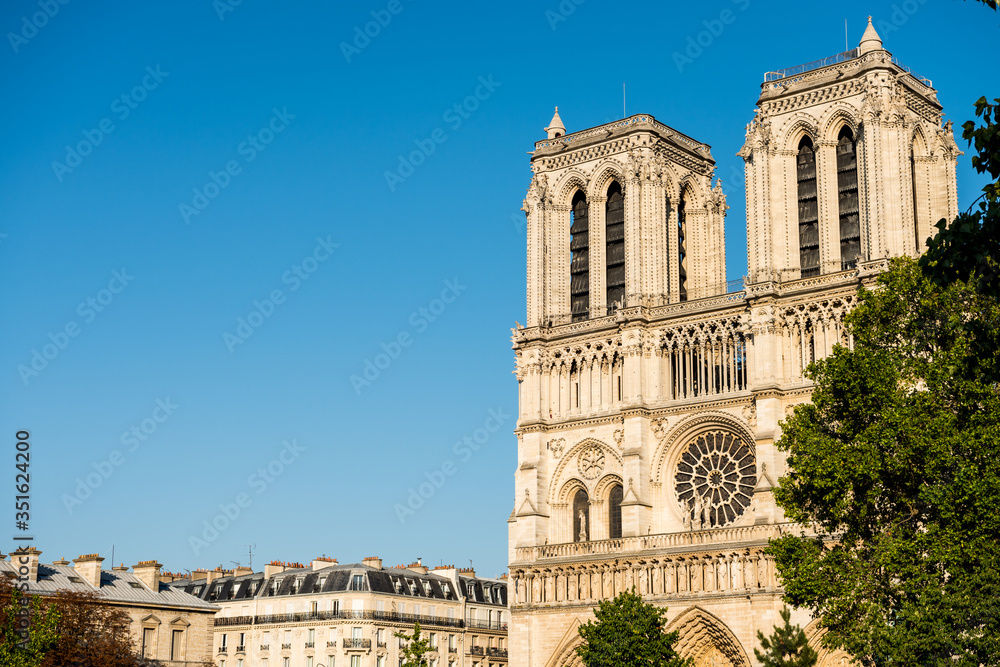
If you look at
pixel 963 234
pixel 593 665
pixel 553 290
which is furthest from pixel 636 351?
pixel 963 234

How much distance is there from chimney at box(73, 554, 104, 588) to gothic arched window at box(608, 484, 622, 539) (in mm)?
20027

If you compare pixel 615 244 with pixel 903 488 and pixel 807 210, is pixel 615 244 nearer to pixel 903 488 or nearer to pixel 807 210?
pixel 807 210

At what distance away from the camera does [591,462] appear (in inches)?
1966

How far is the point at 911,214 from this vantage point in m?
45.6

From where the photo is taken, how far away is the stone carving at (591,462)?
49719 millimetres

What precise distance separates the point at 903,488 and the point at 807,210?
20.5m

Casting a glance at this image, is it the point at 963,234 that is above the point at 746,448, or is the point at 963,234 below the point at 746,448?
below

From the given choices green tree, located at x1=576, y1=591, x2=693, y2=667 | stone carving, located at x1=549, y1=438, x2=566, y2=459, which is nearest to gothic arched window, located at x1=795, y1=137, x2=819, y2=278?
stone carving, located at x1=549, y1=438, x2=566, y2=459

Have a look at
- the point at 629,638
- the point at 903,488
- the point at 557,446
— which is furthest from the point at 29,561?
the point at 903,488

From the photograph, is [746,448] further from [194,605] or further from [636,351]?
[194,605]

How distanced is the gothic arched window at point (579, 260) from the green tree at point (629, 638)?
15.1 m

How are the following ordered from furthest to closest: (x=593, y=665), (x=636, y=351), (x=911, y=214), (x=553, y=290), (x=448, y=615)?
(x=448, y=615), (x=553, y=290), (x=636, y=351), (x=911, y=214), (x=593, y=665)

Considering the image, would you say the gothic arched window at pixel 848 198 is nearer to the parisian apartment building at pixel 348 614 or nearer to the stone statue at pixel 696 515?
the stone statue at pixel 696 515

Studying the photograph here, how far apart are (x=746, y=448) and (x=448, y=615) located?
2482 cm
